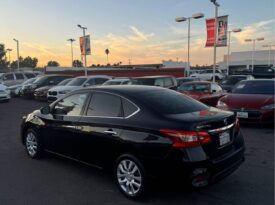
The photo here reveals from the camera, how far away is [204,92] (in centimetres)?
1293

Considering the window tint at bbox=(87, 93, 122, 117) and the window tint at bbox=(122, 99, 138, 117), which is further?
the window tint at bbox=(87, 93, 122, 117)

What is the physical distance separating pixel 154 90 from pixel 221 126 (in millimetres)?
1340

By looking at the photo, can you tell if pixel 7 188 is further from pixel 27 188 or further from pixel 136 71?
pixel 136 71

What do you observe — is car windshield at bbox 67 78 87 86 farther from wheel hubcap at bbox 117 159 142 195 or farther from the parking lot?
wheel hubcap at bbox 117 159 142 195

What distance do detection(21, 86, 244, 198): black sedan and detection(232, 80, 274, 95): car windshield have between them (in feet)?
19.0

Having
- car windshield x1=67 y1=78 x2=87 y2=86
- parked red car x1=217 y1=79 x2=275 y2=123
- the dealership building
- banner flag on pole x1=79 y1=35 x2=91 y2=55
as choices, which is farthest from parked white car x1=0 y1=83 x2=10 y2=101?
the dealership building

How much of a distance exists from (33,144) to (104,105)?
2.33 metres

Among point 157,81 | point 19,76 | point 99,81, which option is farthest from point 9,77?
point 157,81

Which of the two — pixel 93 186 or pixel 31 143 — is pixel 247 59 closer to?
pixel 31 143

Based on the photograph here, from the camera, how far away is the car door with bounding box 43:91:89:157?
544 centimetres

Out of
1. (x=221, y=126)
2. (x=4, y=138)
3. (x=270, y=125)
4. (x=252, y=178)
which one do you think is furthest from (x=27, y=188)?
(x=270, y=125)

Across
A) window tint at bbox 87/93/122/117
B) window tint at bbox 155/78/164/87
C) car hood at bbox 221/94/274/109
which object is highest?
window tint at bbox 87/93/122/117

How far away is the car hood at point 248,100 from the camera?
30.3 ft

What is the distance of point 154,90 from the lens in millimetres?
5215
